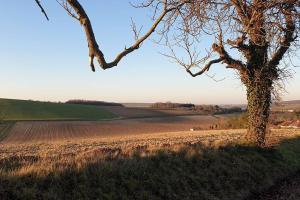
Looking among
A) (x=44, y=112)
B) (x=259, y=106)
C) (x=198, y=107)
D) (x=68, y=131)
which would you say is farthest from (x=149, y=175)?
(x=198, y=107)

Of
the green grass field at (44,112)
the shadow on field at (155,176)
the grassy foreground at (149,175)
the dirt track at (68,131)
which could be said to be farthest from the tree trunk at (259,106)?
the green grass field at (44,112)

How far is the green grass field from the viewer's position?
8556cm

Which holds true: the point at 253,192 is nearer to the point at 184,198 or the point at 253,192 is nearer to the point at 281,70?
the point at 184,198

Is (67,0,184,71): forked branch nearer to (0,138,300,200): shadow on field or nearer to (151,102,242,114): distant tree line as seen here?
(0,138,300,200): shadow on field

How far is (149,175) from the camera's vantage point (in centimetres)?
1098

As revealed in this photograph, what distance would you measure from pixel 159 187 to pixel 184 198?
0.70 meters

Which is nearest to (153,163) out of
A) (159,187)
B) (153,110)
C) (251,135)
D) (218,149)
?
(159,187)

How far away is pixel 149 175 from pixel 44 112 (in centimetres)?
8536

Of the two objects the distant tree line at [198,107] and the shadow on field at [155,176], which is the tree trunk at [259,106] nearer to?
the shadow on field at [155,176]

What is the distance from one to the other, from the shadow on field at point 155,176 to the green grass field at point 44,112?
71205mm

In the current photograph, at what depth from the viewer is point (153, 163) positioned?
1198 centimetres

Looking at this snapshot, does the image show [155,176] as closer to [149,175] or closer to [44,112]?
[149,175]

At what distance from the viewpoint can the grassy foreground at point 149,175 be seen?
9.06 metres

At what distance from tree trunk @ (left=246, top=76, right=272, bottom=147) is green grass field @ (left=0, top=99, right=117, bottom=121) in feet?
227
